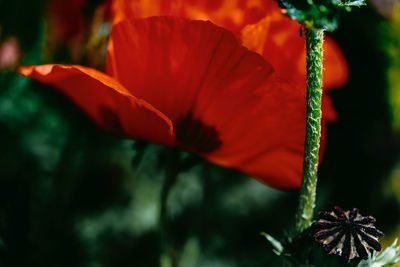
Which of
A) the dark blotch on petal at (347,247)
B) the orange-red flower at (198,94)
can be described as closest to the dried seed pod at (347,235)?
the dark blotch on petal at (347,247)

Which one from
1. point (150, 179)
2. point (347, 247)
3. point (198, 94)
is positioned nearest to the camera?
point (347, 247)

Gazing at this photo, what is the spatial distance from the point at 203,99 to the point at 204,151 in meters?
0.07

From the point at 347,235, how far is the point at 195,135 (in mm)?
209

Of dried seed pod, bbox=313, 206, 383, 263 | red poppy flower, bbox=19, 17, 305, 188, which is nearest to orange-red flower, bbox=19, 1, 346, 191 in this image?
red poppy flower, bbox=19, 17, 305, 188

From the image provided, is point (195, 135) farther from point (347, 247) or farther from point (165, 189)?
point (347, 247)

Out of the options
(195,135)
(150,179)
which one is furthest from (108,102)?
(150,179)

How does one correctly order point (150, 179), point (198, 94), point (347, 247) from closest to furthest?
point (347, 247)
point (198, 94)
point (150, 179)

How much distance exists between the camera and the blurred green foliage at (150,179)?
0.87 m

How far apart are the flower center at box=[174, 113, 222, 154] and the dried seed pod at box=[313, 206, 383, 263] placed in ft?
0.56

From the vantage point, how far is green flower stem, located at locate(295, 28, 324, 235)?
1.35 ft

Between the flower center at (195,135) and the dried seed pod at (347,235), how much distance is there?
171 mm

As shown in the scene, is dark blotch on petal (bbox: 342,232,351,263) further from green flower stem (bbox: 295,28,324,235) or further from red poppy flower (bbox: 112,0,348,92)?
red poppy flower (bbox: 112,0,348,92)

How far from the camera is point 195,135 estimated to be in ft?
1.93

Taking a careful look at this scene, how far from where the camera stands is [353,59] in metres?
1.03
